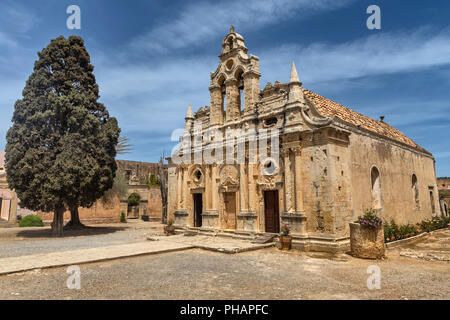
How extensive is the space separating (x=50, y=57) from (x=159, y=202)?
24.3 meters

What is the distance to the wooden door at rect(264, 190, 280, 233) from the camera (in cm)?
1446

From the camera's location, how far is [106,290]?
22.6 ft

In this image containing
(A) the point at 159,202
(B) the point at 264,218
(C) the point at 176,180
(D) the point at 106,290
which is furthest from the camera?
(A) the point at 159,202

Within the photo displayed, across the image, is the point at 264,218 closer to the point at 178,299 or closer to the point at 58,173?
the point at 178,299

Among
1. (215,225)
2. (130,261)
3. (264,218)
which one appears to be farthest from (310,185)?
(130,261)

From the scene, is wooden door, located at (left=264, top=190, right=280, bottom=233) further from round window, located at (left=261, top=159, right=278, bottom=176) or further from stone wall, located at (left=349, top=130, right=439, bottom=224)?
stone wall, located at (left=349, top=130, right=439, bottom=224)

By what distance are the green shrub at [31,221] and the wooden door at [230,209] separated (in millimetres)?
18844

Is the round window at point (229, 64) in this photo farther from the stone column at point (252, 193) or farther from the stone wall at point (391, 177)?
the stone wall at point (391, 177)

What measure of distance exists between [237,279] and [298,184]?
6.35 metres

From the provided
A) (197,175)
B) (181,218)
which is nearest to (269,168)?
(197,175)

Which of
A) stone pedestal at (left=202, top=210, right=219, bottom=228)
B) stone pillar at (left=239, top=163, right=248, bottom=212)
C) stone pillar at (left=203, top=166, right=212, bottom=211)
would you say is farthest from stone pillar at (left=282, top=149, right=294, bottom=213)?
stone pillar at (left=203, top=166, right=212, bottom=211)

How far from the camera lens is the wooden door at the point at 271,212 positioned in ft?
47.4

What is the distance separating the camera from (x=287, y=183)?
13.6 m

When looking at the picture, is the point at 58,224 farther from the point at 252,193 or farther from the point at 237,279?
the point at 237,279
